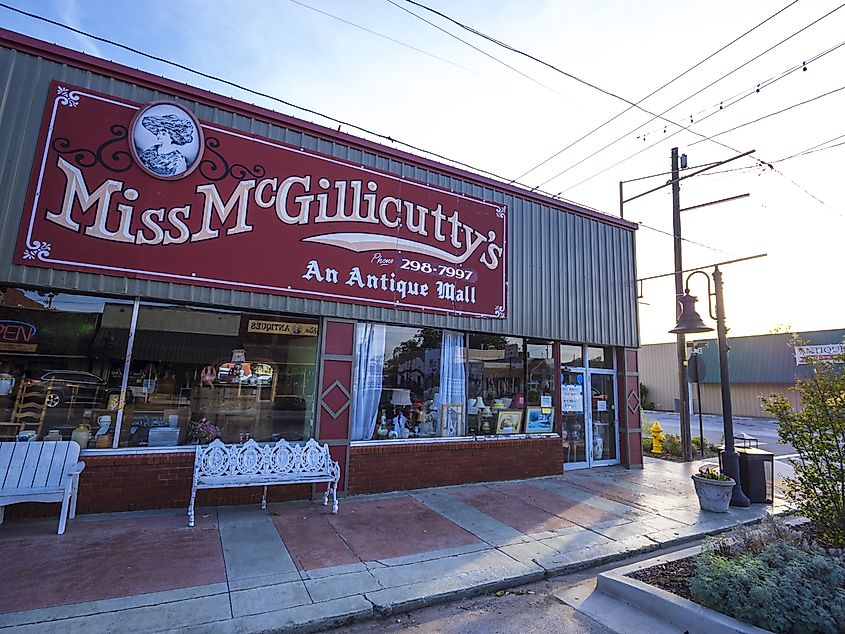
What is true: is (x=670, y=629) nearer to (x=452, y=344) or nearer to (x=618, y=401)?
(x=452, y=344)

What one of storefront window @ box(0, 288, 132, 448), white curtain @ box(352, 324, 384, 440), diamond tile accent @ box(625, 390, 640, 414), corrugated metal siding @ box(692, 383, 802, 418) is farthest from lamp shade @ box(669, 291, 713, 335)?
corrugated metal siding @ box(692, 383, 802, 418)

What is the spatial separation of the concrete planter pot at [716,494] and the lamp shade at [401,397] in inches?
198

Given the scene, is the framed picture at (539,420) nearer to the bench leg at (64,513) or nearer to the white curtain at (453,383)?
the white curtain at (453,383)

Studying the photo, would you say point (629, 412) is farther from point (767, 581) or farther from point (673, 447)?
point (767, 581)

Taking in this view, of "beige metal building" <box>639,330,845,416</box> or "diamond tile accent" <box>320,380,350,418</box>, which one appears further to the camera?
"beige metal building" <box>639,330,845,416</box>

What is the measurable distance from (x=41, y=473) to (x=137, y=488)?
1102mm

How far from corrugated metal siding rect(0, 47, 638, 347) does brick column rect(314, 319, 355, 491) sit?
35 cm

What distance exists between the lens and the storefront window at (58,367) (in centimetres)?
603

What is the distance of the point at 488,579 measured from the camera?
474 cm

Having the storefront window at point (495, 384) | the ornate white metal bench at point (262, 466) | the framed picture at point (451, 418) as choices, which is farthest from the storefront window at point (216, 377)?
the storefront window at point (495, 384)

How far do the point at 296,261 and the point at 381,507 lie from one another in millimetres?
4039

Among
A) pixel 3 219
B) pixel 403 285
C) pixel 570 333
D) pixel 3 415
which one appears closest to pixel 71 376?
pixel 3 415

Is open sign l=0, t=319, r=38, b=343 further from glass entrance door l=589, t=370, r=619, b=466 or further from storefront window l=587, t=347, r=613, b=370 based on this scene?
glass entrance door l=589, t=370, r=619, b=466

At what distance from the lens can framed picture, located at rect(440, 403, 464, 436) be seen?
884cm
